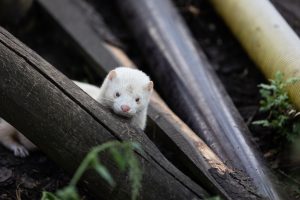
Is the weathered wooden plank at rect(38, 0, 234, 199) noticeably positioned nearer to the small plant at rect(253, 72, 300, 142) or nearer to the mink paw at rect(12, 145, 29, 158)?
the small plant at rect(253, 72, 300, 142)

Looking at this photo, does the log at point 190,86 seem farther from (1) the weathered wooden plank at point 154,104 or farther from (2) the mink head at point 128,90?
(2) the mink head at point 128,90

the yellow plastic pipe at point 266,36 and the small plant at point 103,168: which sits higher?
the yellow plastic pipe at point 266,36

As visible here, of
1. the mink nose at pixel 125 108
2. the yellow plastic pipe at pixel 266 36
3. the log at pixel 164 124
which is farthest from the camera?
the yellow plastic pipe at pixel 266 36

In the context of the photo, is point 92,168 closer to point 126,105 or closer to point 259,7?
point 126,105

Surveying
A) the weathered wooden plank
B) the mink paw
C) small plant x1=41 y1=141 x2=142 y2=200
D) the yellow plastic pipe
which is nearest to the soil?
the mink paw

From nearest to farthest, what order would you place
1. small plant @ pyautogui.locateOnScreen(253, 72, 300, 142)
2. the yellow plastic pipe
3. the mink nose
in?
the mink nose → small plant @ pyautogui.locateOnScreen(253, 72, 300, 142) → the yellow plastic pipe

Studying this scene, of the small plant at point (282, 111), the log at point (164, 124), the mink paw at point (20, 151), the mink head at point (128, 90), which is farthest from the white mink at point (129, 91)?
the small plant at point (282, 111)

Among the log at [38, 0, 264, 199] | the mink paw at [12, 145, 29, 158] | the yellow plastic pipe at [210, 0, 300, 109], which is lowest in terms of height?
the mink paw at [12, 145, 29, 158]
